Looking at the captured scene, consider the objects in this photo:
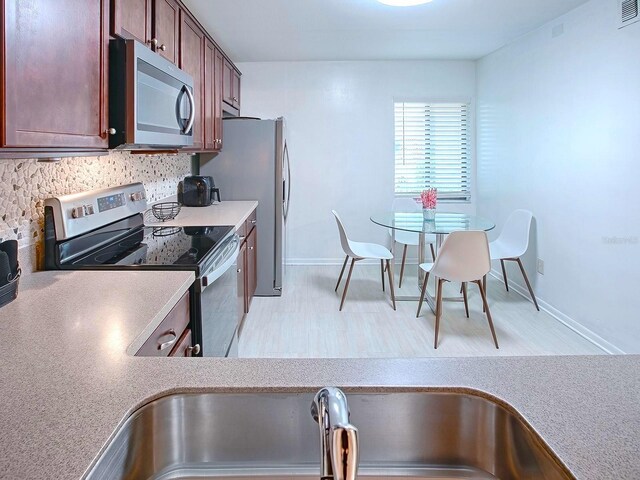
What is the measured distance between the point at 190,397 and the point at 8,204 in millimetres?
1249

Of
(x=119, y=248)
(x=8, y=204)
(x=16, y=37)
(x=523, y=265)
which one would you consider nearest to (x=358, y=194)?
(x=523, y=265)

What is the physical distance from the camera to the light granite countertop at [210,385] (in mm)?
695

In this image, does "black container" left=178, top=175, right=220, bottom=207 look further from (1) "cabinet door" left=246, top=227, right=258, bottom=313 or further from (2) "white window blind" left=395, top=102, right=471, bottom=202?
(2) "white window blind" left=395, top=102, right=471, bottom=202

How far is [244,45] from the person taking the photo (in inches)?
174

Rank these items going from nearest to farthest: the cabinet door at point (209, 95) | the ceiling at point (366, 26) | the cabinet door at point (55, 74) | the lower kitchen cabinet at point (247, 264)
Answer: the cabinet door at point (55, 74) < the ceiling at point (366, 26) < the lower kitchen cabinet at point (247, 264) < the cabinet door at point (209, 95)

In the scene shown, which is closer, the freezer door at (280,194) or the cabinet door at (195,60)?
the cabinet door at (195,60)

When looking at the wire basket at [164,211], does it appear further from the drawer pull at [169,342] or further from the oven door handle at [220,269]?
the drawer pull at [169,342]

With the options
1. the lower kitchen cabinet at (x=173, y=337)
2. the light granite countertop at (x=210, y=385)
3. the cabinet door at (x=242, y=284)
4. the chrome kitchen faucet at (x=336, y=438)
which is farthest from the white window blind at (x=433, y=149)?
the chrome kitchen faucet at (x=336, y=438)

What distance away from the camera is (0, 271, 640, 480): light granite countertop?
2.28 feet

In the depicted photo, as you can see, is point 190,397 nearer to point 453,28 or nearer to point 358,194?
point 453,28

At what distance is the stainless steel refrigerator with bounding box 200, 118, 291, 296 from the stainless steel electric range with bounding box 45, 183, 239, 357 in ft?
5.03

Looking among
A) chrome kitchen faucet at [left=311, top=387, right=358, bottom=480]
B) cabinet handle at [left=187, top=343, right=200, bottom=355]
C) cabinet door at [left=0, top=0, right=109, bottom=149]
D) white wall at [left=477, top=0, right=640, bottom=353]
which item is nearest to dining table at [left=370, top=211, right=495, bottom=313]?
white wall at [left=477, top=0, right=640, bottom=353]

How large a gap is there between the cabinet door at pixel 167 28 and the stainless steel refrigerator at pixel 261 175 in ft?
4.79

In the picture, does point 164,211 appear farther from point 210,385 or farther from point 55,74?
point 210,385
